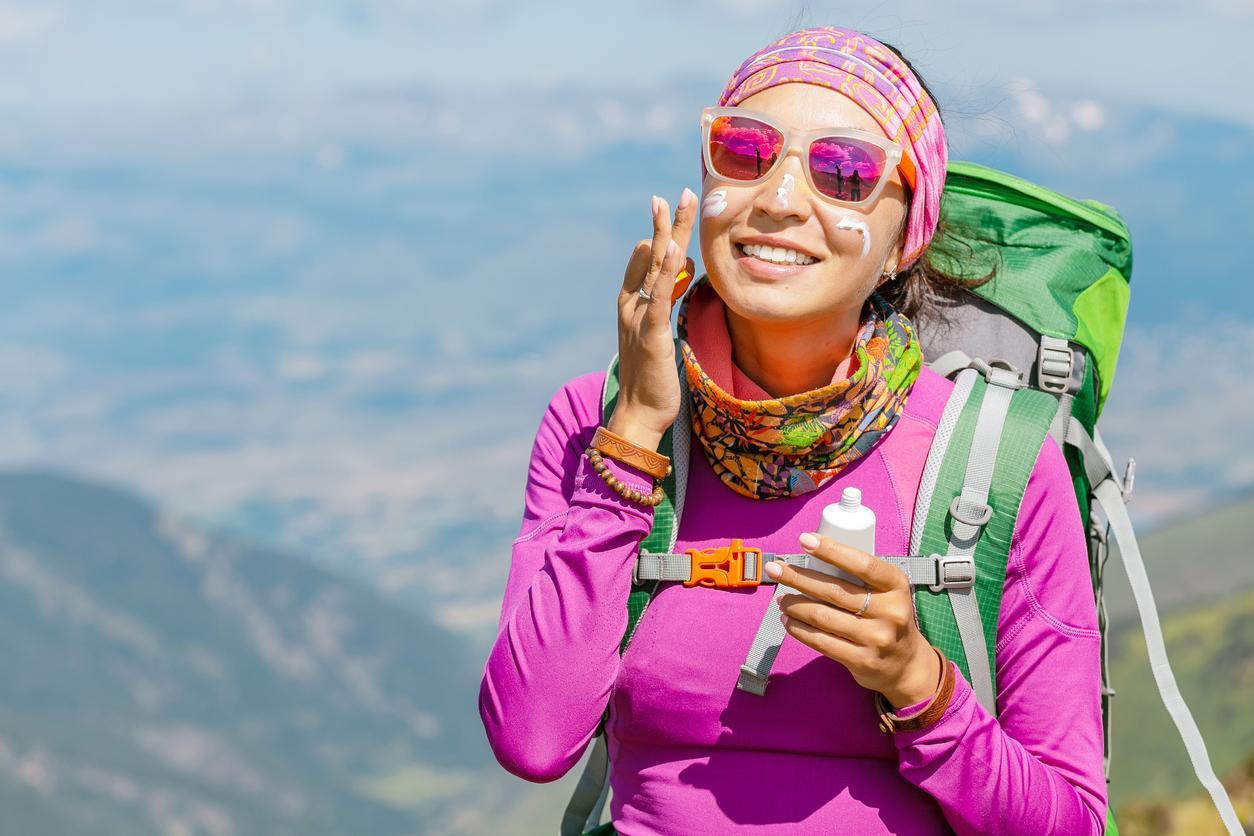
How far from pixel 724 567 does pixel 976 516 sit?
1.85 ft

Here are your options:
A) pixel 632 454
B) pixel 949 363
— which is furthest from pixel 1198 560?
pixel 632 454

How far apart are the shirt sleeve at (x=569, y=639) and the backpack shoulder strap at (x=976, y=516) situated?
62 cm

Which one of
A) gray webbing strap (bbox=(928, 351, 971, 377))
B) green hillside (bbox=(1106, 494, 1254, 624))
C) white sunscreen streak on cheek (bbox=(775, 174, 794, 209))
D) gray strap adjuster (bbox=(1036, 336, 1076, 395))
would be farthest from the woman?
green hillside (bbox=(1106, 494, 1254, 624))

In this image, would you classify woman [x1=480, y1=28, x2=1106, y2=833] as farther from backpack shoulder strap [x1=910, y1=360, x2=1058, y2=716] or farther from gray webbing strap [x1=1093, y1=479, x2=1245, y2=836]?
gray webbing strap [x1=1093, y1=479, x2=1245, y2=836]

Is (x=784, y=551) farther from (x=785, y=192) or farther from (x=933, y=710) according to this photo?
(x=785, y=192)

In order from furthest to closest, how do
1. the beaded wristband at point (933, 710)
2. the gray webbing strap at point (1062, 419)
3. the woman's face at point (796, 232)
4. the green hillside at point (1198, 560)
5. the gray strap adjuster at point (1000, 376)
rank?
the green hillside at point (1198, 560)
the gray webbing strap at point (1062, 419)
the gray strap adjuster at point (1000, 376)
the woman's face at point (796, 232)
the beaded wristband at point (933, 710)

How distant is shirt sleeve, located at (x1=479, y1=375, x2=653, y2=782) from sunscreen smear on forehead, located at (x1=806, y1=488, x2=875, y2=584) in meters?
0.48

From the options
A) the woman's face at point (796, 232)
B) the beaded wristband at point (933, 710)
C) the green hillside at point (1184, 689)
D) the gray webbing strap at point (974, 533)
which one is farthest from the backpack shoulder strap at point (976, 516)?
the green hillside at point (1184, 689)

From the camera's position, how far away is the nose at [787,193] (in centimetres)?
284

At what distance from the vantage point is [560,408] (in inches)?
129

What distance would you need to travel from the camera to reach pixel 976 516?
9.12ft

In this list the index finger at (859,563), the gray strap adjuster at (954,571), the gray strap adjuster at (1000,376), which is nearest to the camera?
the index finger at (859,563)

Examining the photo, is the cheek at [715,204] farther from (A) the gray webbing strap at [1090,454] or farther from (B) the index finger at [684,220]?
(A) the gray webbing strap at [1090,454]

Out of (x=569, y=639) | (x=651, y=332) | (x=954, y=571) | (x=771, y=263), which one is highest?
(x=771, y=263)
